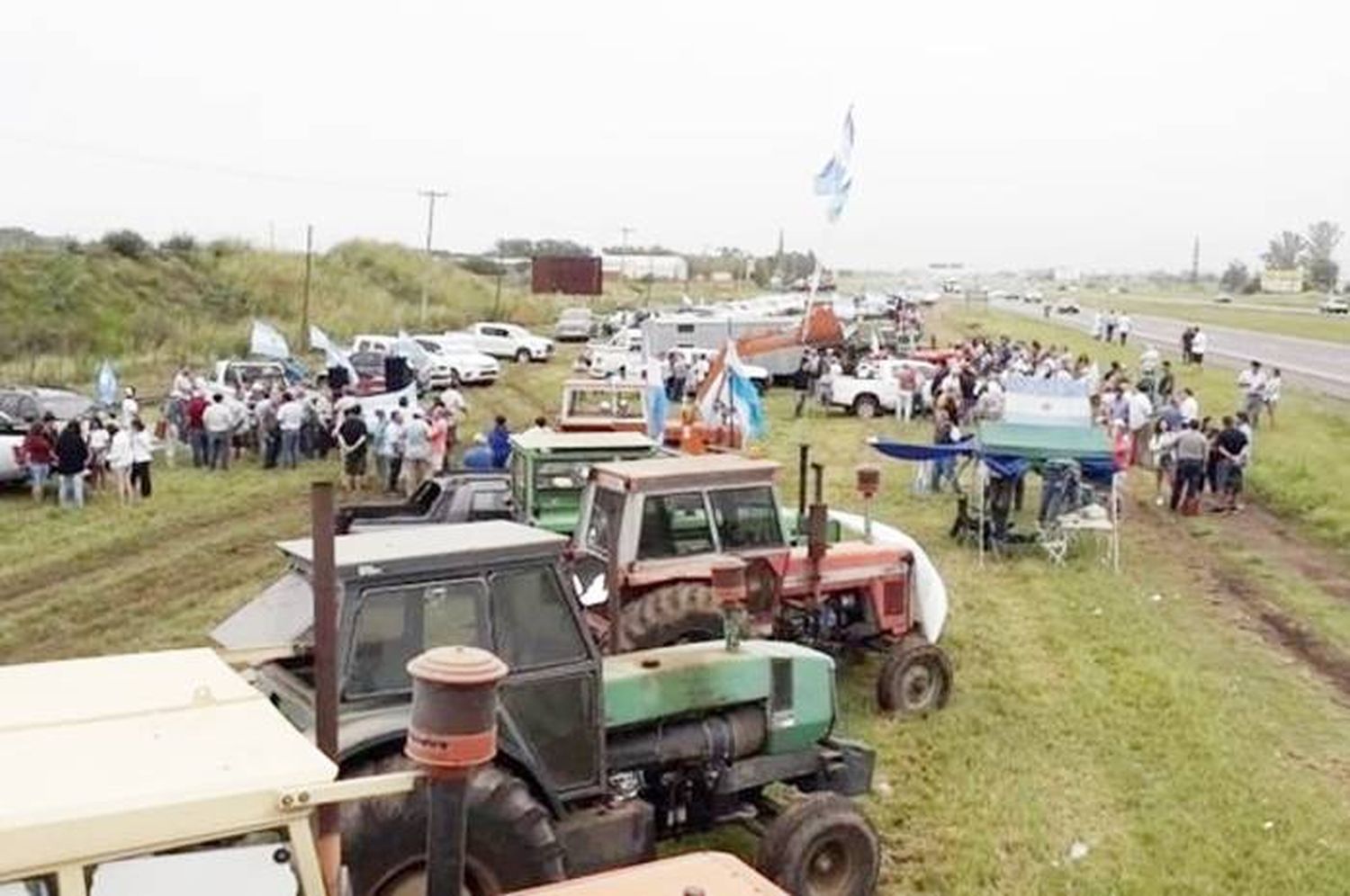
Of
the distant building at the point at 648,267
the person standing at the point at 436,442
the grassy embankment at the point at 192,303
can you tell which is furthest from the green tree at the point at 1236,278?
the person standing at the point at 436,442

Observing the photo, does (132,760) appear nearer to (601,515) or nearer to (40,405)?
(601,515)

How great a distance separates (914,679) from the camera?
426 inches

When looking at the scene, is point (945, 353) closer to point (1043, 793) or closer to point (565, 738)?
point (1043, 793)

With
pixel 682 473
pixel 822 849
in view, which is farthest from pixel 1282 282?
pixel 822 849

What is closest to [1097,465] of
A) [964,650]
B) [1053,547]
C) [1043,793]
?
[1053,547]

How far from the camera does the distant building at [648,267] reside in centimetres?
11569

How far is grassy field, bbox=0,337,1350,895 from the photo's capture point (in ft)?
27.0

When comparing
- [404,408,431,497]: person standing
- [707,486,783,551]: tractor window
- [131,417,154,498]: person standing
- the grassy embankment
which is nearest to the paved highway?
A: [404,408,431,497]: person standing

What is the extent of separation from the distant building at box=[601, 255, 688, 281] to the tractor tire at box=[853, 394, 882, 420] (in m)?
77.8

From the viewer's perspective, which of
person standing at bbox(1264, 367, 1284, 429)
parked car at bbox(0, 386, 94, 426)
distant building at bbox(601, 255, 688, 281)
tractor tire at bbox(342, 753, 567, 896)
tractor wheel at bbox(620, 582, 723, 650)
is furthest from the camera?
distant building at bbox(601, 255, 688, 281)

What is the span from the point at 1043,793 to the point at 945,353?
89.4 ft

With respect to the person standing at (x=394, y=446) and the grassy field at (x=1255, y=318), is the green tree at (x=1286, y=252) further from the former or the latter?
the person standing at (x=394, y=446)

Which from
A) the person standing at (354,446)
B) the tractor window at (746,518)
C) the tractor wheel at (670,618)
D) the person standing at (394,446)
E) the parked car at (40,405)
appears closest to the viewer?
the tractor wheel at (670,618)

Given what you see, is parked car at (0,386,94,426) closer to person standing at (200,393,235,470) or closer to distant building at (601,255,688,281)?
person standing at (200,393,235,470)
